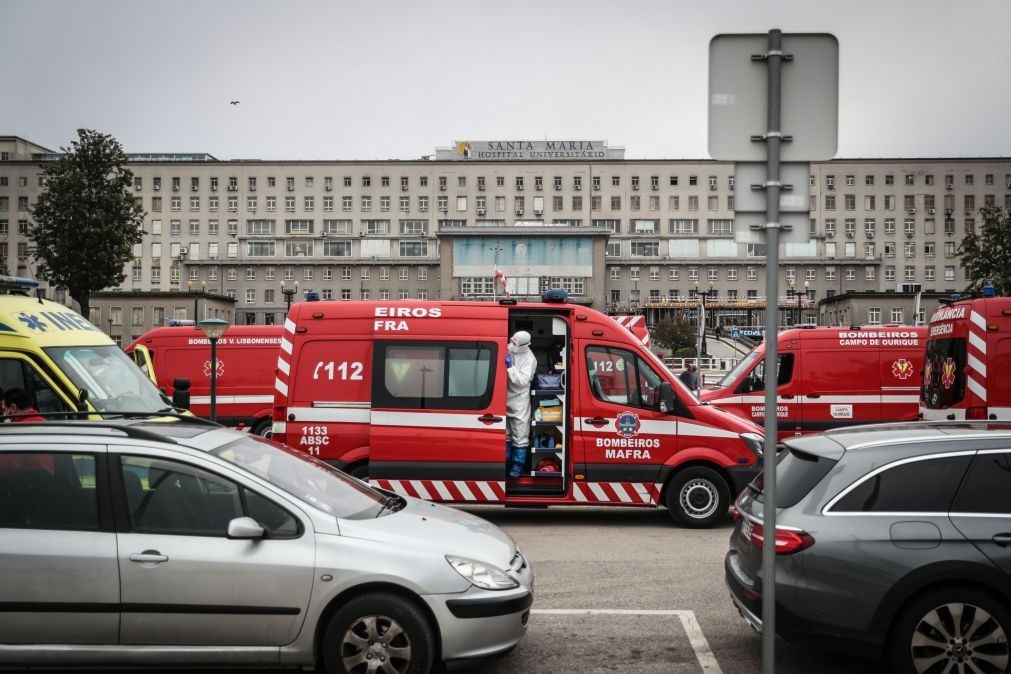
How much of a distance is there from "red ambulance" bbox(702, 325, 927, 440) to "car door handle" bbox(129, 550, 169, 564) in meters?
13.7

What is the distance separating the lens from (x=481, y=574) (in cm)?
545

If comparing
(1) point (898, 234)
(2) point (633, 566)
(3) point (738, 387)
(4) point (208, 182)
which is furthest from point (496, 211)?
(2) point (633, 566)

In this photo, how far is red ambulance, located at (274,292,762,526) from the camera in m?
11.4

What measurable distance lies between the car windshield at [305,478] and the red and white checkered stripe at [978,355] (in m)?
10.1

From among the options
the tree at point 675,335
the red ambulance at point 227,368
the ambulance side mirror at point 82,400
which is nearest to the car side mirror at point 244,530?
the ambulance side mirror at point 82,400

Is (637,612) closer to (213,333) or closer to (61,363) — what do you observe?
(61,363)

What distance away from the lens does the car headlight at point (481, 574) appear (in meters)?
5.38

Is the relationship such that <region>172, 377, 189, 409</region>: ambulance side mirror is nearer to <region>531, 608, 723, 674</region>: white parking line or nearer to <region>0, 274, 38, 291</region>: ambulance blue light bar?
<region>0, 274, 38, 291</region>: ambulance blue light bar

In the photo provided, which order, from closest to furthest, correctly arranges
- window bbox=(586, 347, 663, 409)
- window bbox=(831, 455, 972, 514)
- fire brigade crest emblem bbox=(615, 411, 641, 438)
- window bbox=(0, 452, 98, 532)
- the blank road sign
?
the blank road sign
window bbox=(0, 452, 98, 532)
window bbox=(831, 455, 972, 514)
fire brigade crest emblem bbox=(615, 411, 641, 438)
window bbox=(586, 347, 663, 409)

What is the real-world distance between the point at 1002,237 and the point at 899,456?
35.3 metres

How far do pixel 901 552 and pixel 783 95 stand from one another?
9.04ft

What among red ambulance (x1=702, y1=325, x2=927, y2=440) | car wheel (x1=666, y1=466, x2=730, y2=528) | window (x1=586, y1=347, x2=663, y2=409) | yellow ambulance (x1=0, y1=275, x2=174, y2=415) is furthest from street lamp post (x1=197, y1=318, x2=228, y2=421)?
red ambulance (x1=702, y1=325, x2=927, y2=440)

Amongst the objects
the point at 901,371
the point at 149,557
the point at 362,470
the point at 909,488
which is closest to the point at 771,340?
the point at 909,488

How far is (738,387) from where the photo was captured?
17.4 m
